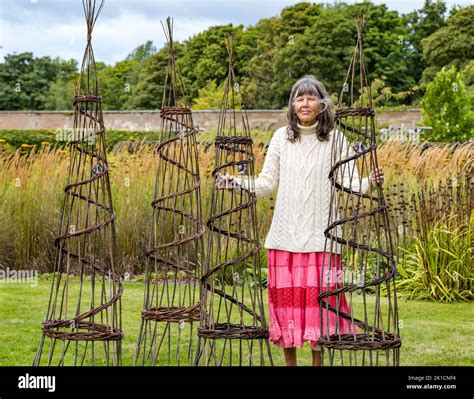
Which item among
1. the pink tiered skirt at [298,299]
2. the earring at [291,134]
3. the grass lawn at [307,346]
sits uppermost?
the earring at [291,134]

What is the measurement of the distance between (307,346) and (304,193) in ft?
5.84

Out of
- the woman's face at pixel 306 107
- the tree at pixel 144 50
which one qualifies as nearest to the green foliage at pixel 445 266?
the woman's face at pixel 306 107

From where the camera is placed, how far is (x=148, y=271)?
4492mm

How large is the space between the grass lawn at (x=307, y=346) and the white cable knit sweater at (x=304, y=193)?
120 centimetres

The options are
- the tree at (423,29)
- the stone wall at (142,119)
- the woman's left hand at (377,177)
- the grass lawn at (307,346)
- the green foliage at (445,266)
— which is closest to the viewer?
Answer: the woman's left hand at (377,177)

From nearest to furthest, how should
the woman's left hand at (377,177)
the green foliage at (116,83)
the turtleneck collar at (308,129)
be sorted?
the woman's left hand at (377,177)
the turtleneck collar at (308,129)
the green foliage at (116,83)

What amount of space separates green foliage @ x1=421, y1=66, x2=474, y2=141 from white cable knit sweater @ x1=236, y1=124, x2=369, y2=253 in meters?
13.4

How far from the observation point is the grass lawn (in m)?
4.91

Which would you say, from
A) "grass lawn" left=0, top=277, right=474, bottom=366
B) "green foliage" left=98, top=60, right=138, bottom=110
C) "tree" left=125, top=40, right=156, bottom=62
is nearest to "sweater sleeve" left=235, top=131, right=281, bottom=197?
"grass lawn" left=0, top=277, right=474, bottom=366

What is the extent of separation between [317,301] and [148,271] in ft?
3.74

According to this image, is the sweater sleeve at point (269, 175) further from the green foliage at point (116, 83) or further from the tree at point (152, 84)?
the green foliage at point (116, 83)

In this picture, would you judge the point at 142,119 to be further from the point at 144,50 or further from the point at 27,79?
the point at 144,50

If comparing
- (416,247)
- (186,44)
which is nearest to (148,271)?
(416,247)

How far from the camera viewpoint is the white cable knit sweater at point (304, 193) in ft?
12.6
